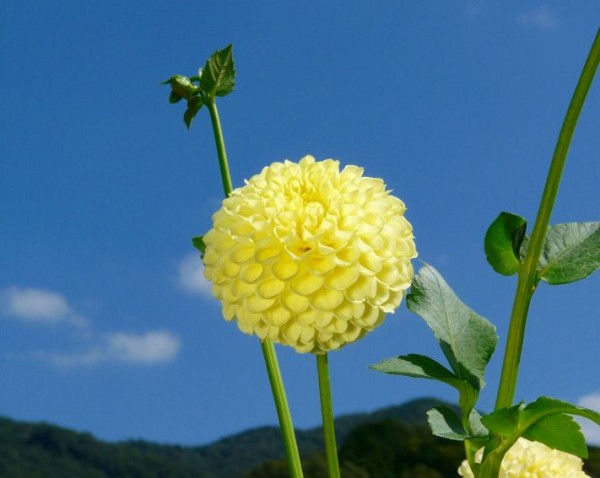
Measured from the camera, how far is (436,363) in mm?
1288

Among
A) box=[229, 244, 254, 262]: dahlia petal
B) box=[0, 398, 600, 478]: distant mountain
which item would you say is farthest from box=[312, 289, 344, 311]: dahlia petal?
box=[0, 398, 600, 478]: distant mountain

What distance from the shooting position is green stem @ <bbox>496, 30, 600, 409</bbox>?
114cm

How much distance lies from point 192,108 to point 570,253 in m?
0.79

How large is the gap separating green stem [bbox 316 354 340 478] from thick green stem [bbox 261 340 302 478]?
6.3 inches

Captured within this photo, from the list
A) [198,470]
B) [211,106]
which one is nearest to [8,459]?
[198,470]

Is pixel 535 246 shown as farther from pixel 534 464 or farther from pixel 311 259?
pixel 534 464

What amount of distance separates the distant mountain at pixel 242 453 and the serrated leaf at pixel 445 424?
6195 mm

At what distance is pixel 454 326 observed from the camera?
1344 mm

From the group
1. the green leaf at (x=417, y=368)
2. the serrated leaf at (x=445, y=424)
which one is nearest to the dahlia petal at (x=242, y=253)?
the green leaf at (x=417, y=368)

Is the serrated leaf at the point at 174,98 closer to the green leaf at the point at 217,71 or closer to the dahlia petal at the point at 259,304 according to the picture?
the green leaf at the point at 217,71

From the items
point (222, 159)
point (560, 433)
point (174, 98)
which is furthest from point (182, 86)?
point (560, 433)

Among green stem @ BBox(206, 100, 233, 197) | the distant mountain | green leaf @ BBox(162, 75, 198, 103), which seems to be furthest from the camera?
the distant mountain

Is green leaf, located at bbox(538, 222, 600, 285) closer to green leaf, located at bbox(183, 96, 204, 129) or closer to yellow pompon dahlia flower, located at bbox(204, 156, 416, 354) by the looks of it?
yellow pompon dahlia flower, located at bbox(204, 156, 416, 354)

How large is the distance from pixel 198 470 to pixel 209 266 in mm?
12140
